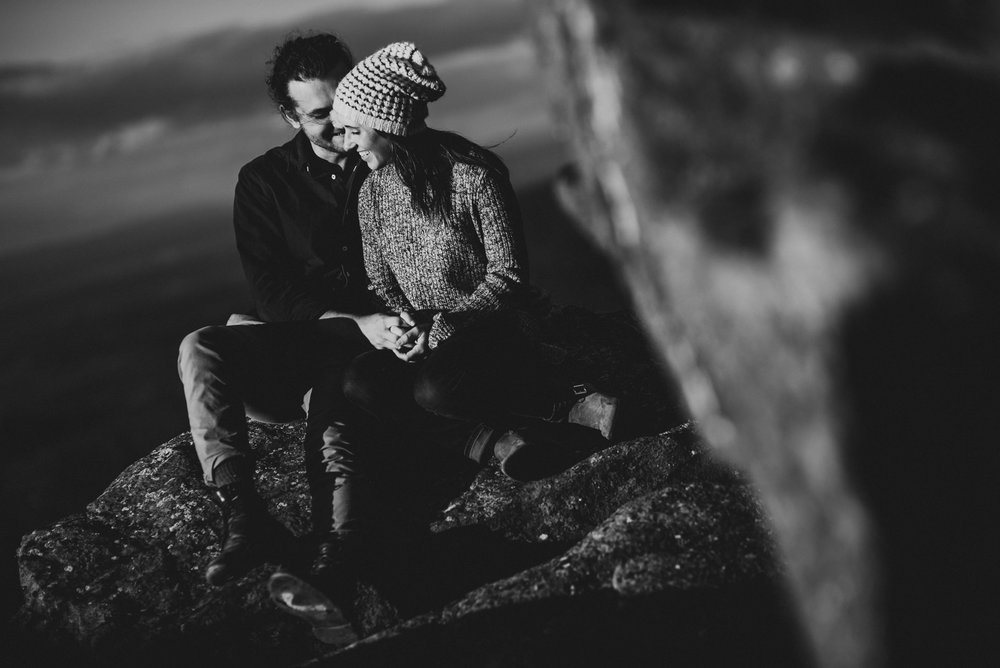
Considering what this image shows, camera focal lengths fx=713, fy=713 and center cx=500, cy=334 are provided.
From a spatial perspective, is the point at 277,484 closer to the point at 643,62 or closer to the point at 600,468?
the point at 600,468

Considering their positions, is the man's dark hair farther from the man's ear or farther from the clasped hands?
the clasped hands

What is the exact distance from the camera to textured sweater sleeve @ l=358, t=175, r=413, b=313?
4.09 meters

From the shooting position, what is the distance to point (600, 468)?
3658 mm

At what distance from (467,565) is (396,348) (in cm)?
116

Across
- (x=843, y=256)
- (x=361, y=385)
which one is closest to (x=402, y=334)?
(x=361, y=385)

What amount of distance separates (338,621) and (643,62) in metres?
2.58

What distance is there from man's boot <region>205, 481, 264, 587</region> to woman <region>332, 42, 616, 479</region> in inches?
28.6

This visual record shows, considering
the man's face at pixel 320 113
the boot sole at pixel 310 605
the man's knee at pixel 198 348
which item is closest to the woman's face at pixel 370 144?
the man's face at pixel 320 113

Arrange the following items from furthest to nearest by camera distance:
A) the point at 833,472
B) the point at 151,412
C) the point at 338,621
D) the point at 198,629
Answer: the point at 151,412 < the point at 198,629 < the point at 338,621 < the point at 833,472

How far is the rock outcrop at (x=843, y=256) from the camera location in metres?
1.12

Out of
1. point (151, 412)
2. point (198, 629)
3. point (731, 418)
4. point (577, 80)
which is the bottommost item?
point (151, 412)

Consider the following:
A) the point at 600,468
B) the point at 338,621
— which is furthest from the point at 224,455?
the point at 600,468

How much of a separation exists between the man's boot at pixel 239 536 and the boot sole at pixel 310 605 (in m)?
0.48

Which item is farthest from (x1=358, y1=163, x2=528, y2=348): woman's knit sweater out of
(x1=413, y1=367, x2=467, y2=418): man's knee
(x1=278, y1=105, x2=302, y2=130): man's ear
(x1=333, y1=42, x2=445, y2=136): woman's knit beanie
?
(x1=278, y1=105, x2=302, y2=130): man's ear
